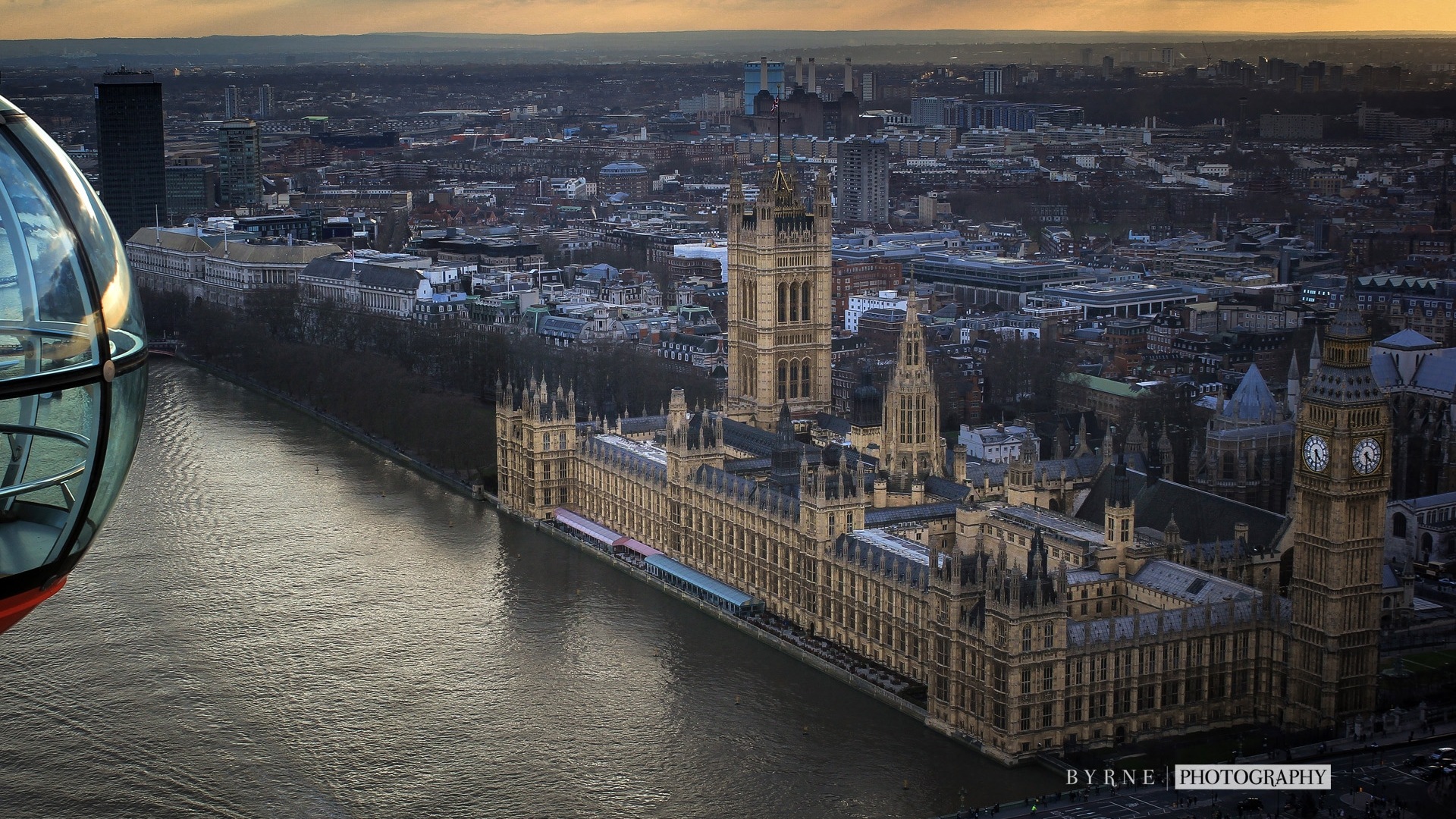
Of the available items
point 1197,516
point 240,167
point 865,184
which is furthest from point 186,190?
point 1197,516

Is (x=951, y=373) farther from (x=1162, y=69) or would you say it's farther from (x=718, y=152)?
(x=718, y=152)

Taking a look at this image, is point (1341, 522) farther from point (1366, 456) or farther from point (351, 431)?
point (351, 431)

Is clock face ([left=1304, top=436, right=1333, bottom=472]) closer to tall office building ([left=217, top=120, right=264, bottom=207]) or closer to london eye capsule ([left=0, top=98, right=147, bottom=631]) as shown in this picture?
london eye capsule ([left=0, top=98, right=147, bottom=631])

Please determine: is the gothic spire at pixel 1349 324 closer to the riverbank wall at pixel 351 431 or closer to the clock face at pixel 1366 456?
the clock face at pixel 1366 456

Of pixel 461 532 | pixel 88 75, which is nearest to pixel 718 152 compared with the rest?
pixel 88 75

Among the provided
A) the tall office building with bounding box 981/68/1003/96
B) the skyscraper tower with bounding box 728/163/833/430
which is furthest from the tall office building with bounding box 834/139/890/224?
the skyscraper tower with bounding box 728/163/833/430
